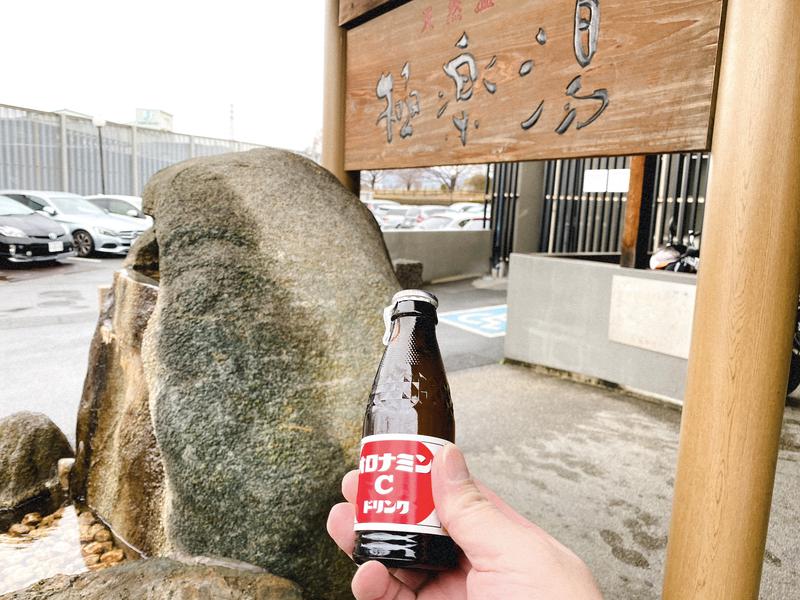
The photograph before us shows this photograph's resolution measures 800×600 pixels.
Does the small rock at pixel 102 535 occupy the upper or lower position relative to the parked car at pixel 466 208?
lower

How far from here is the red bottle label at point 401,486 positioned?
1.26 metres

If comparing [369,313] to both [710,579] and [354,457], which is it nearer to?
[354,457]

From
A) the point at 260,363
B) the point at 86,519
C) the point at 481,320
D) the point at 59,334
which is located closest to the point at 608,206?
the point at 481,320

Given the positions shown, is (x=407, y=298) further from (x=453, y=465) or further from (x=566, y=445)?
(x=566, y=445)

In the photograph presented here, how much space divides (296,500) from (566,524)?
179cm

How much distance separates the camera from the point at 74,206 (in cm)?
1449

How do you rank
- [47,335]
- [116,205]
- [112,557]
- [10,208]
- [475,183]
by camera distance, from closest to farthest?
[112,557] → [47,335] → [10,208] → [116,205] → [475,183]

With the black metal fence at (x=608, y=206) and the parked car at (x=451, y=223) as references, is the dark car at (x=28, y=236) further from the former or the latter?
the parked car at (x=451, y=223)

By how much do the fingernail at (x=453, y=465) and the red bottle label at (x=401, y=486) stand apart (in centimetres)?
3

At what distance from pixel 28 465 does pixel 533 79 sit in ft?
11.1

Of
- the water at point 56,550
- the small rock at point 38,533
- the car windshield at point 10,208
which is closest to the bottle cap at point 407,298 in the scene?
the water at point 56,550

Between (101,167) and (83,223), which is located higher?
(101,167)

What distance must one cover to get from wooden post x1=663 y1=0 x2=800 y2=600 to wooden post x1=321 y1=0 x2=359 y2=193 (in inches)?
80.9

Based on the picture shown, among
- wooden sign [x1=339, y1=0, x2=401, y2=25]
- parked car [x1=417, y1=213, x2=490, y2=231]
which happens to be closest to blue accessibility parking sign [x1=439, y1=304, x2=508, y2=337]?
wooden sign [x1=339, y1=0, x2=401, y2=25]
